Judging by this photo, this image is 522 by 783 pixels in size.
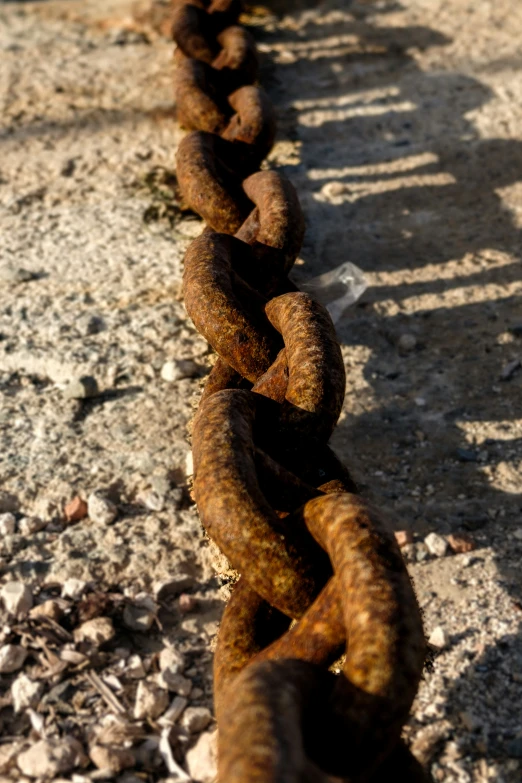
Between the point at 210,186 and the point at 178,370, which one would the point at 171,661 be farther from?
the point at 210,186

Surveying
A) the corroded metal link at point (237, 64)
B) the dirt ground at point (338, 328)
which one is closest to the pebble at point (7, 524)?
the dirt ground at point (338, 328)

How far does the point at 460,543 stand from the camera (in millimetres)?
2186

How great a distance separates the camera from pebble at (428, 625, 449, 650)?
192 centimetres

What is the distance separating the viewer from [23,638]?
1.90m

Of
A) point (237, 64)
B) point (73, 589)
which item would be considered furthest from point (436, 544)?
point (237, 64)

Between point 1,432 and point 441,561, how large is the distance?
1.18 m

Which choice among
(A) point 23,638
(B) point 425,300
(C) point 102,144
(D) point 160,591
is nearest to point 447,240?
(B) point 425,300

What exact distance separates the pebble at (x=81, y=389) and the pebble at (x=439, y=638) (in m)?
1.17

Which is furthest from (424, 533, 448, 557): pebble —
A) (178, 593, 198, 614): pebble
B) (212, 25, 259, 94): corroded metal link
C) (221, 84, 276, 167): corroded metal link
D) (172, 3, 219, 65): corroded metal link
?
(172, 3, 219, 65): corroded metal link

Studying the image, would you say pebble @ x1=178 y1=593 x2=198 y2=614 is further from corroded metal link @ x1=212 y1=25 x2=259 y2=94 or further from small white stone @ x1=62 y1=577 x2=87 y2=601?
corroded metal link @ x1=212 y1=25 x2=259 y2=94

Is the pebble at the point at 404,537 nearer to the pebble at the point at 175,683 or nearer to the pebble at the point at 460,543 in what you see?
the pebble at the point at 460,543

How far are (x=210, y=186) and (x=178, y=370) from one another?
0.54m

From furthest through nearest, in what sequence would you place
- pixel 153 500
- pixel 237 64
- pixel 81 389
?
pixel 237 64, pixel 81 389, pixel 153 500

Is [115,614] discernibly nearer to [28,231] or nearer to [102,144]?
[28,231]
